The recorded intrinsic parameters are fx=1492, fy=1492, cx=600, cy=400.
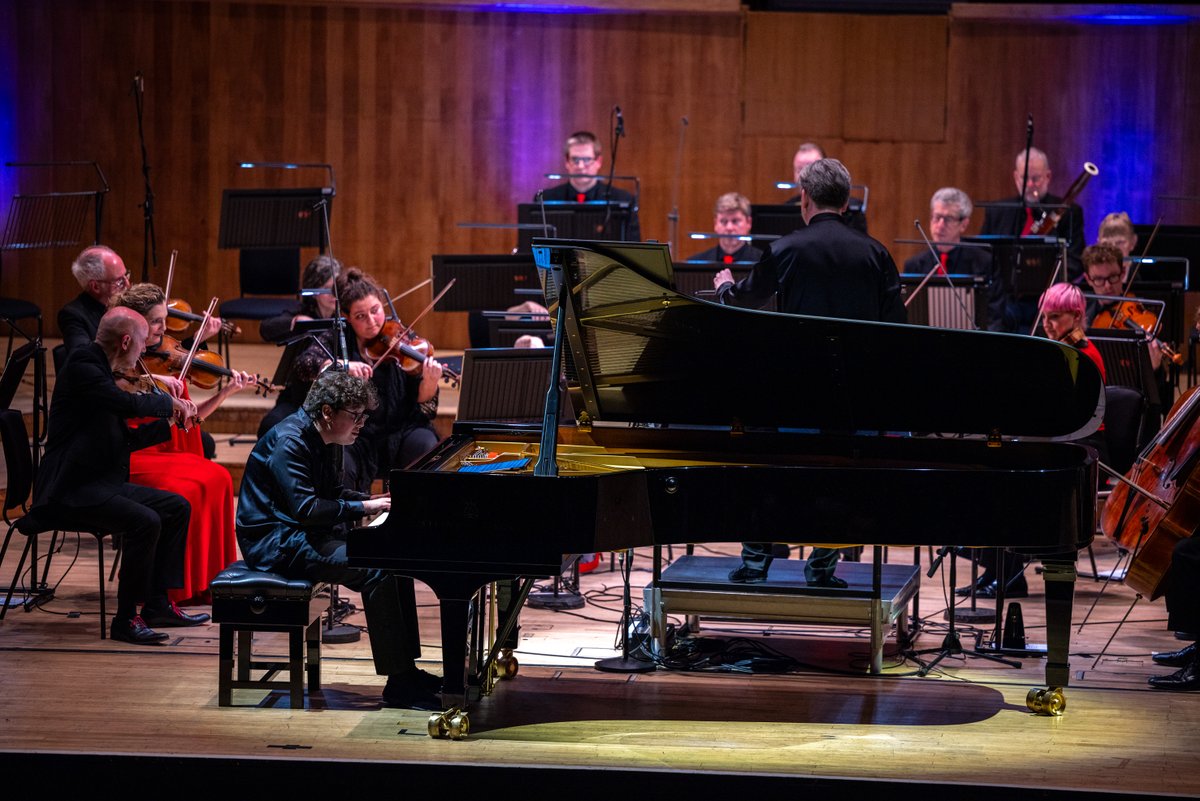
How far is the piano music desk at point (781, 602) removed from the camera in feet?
15.2

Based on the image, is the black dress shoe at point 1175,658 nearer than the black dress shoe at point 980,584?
Yes

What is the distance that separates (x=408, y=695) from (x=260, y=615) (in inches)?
19.0

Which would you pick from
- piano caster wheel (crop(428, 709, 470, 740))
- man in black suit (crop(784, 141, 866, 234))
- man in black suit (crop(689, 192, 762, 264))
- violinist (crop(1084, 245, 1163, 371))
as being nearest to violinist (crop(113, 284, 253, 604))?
piano caster wheel (crop(428, 709, 470, 740))

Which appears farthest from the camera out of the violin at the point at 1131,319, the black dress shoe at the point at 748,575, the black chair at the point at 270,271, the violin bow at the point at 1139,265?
the black chair at the point at 270,271

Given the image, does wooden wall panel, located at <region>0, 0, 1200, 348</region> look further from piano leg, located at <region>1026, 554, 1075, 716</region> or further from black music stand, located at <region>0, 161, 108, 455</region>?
piano leg, located at <region>1026, 554, 1075, 716</region>

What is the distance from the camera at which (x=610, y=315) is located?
164 inches

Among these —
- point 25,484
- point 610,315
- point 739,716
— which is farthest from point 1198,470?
point 25,484

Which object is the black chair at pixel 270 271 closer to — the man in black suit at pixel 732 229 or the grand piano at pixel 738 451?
the man in black suit at pixel 732 229

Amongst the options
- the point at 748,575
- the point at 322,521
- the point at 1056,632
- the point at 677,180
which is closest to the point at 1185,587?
the point at 1056,632

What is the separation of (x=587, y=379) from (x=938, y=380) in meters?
1.01

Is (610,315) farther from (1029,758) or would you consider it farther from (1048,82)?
(1048,82)

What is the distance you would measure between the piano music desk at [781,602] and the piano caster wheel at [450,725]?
3.17 ft

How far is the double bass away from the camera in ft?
14.9

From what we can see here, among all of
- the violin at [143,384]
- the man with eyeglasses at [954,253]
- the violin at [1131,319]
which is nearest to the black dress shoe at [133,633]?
the violin at [143,384]
